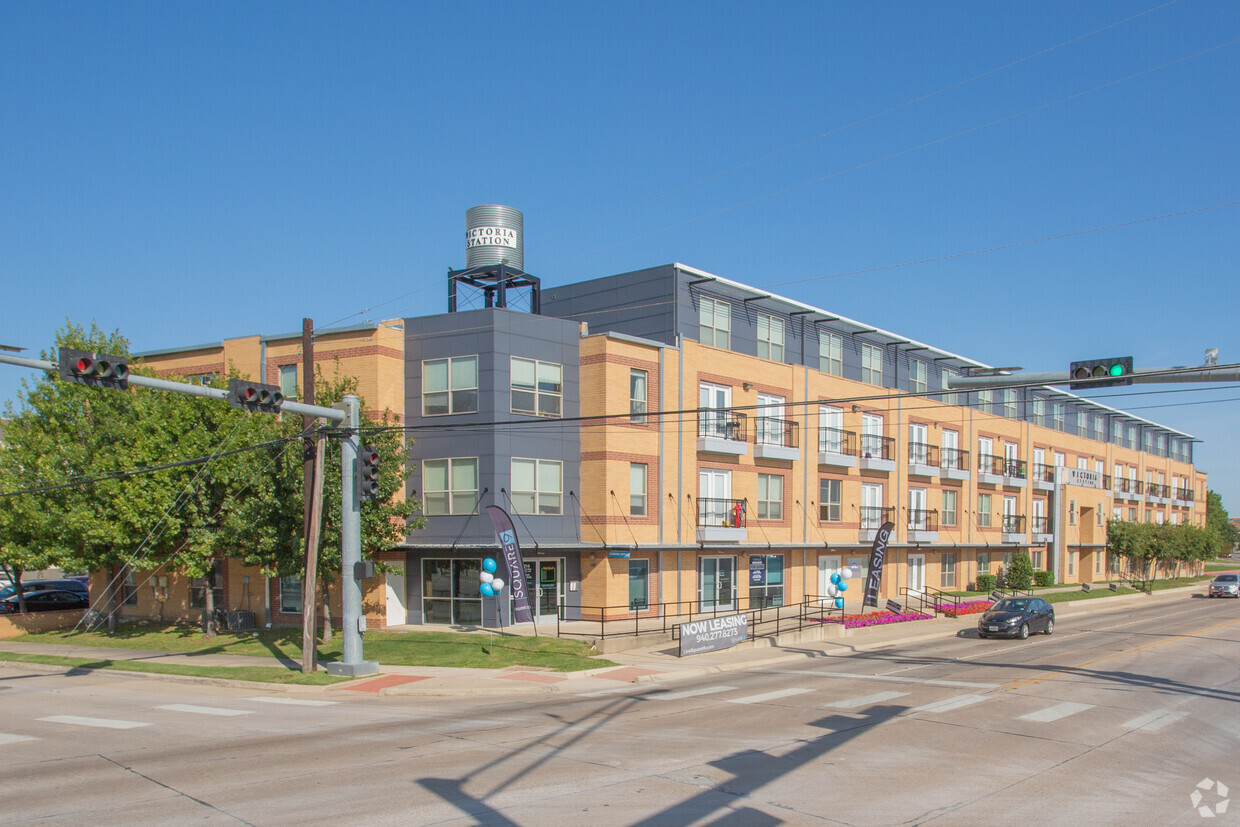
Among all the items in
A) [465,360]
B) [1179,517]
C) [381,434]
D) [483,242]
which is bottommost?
[1179,517]

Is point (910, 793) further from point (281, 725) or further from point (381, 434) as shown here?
point (381, 434)

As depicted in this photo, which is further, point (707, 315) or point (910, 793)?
point (707, 315)

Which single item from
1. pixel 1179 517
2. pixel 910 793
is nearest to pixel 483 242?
pixel 910 793

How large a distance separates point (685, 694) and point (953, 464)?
35.0 m

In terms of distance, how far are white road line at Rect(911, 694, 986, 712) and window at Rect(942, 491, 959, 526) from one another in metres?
32.9

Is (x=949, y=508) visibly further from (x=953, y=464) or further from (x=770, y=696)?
(x=770, y=696)

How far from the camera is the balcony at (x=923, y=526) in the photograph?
4722 cm

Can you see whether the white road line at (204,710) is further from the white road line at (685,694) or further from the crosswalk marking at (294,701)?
the white road line at (685,694)

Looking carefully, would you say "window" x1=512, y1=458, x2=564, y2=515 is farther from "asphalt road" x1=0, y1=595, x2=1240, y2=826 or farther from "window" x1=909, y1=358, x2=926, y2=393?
"window" x1=909, y1=358, x2=926, y2=393

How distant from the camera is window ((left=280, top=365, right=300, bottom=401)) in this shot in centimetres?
3462

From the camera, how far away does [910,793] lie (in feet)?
38.5

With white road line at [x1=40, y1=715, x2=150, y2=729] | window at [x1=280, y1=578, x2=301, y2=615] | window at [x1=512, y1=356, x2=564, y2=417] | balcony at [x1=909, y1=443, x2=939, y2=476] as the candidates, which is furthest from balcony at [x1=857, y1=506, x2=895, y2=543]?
white road line at [x1=40, y1=715, x2=150, y2=729]

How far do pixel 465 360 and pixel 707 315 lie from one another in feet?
35.0

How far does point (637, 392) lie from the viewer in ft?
114
